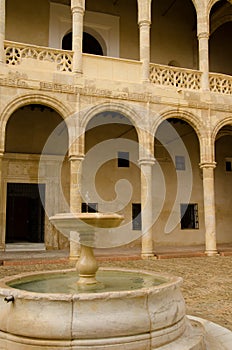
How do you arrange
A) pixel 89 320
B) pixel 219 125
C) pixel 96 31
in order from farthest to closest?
1. pixel 96 31
2. pixel 219 125
3. pixel 89 320

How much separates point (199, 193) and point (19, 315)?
12534 millimetres

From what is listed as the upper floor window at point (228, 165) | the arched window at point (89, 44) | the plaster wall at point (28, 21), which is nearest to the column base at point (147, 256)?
the upper floor window at point (228, 165)

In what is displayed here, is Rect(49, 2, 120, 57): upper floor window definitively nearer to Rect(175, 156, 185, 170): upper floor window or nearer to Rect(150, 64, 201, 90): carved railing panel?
Rect(150, 64, 201, 90): carved railing panel

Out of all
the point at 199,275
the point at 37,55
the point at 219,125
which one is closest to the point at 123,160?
the point at 219,125

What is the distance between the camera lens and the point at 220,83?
38.6 ft

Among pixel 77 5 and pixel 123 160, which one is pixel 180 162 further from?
pixel 77 5

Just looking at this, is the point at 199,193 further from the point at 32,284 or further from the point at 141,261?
the point at 32,284

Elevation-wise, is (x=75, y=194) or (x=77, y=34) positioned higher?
(x=77, y=34)

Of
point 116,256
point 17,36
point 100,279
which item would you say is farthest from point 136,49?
point 100,279

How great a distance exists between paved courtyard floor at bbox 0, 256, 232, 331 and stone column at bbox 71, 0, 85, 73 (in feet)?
16.8

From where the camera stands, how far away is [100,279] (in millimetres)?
4574

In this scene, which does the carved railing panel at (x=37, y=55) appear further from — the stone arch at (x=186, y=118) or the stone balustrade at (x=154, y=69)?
the stone arch at (x=186, y=118)

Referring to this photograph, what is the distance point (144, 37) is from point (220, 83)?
287 cm

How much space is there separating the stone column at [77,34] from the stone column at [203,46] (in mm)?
3787
